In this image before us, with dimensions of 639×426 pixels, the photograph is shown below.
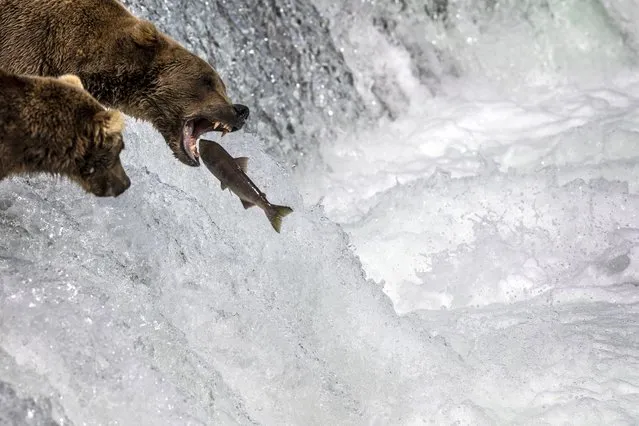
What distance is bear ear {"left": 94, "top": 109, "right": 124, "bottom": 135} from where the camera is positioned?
318 cm

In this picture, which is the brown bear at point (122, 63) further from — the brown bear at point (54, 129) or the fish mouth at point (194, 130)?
the brown bear at point (54, 129)

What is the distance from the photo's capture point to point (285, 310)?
4363 millimetres

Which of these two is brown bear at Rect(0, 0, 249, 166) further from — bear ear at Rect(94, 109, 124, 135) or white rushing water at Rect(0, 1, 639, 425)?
bear ear at Rect(94, 109, 124, 135)

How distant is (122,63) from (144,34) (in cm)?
15

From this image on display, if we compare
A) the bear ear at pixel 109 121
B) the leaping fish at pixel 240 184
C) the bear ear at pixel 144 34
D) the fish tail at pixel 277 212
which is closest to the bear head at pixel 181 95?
the bear ear at pixel 144 34

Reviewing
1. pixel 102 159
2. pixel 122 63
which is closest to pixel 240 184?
pixel 122 63

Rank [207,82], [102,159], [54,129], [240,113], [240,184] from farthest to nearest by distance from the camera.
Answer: [207,82], [240,113], [240,184], [102,159], [54,129]

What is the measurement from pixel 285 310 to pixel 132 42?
1242 millimetres

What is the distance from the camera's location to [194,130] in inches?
168

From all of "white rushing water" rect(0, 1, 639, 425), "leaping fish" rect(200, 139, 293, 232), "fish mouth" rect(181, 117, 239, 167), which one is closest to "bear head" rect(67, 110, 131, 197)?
"white rushing water" rect(0, 1, 639, 425)

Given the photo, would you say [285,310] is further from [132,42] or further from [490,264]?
[490,264]

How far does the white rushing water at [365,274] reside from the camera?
3.28 meters

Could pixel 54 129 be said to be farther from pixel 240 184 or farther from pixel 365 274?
pixel 365 274

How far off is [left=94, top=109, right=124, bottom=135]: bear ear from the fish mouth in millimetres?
943
